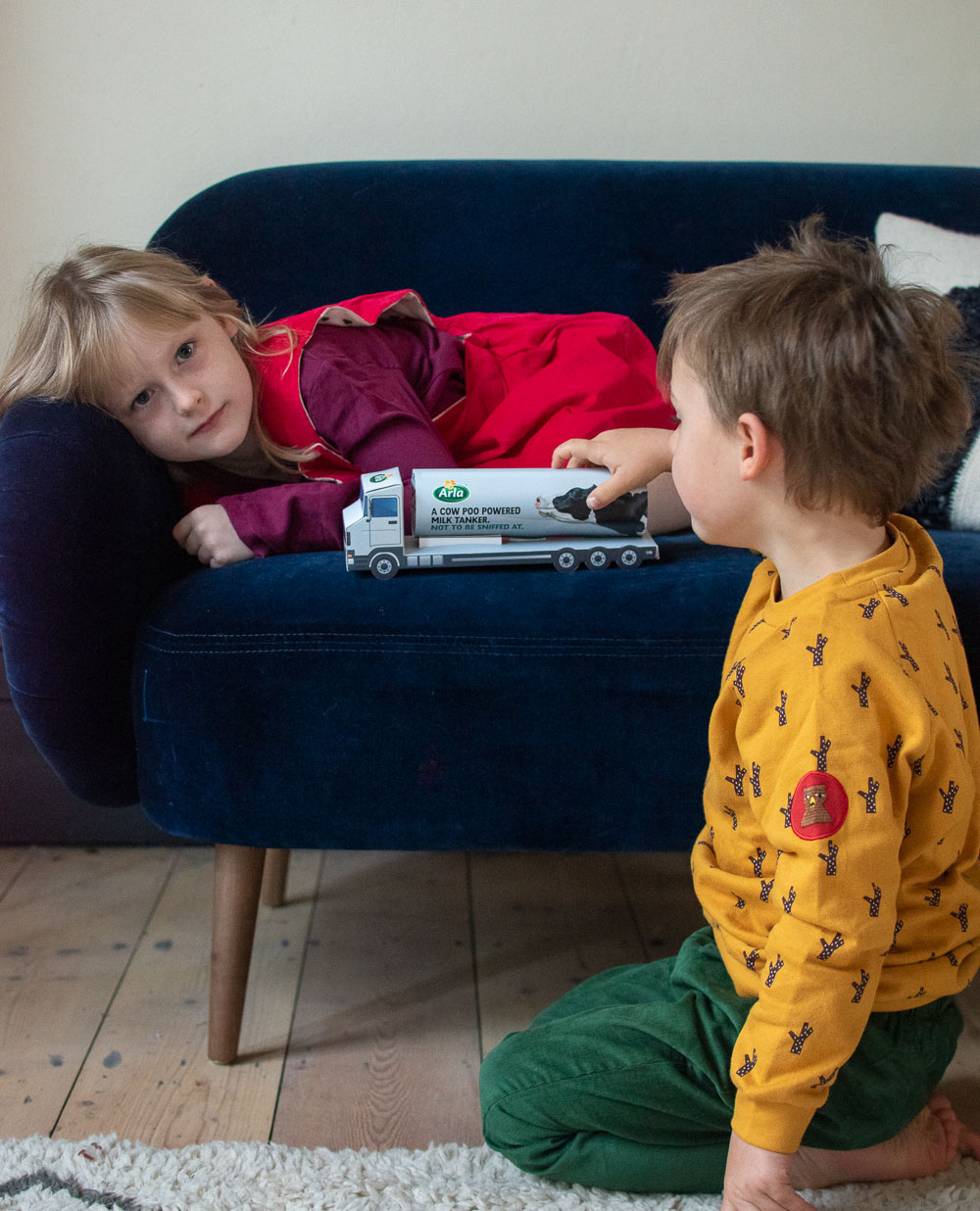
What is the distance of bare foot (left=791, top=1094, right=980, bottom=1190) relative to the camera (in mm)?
878

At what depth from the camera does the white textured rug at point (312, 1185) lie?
2.82 feet

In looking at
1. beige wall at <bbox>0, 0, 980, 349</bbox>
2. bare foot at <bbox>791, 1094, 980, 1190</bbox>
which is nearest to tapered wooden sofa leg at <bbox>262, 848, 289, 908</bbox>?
bare foot at <bbox>791, 1094, 980, 1190</bbox>

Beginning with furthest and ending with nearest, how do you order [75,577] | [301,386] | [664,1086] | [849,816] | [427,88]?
[427,88] → [301,386] → [75,577] → [664,1086] → [849,816]

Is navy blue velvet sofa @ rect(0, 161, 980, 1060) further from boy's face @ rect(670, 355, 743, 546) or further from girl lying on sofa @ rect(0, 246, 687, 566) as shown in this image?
boy's face @ rect(670, 355, 743, 546)

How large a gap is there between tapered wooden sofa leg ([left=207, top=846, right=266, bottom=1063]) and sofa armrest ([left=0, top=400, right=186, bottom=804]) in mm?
145

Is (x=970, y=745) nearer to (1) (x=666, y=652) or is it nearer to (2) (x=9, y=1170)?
(1) (x=666, y=652)

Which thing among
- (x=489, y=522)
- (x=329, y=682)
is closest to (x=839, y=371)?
(x=489, y=522)

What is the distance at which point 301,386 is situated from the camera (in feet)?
3.96

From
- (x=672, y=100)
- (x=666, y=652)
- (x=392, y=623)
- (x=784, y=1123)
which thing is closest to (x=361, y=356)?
(x=392, y=623)

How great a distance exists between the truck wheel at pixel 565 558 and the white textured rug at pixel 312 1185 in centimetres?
53

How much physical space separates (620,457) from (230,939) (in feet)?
2.01

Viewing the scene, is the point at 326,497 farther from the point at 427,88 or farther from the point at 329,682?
the point at 427,88

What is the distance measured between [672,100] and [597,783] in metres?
1.21

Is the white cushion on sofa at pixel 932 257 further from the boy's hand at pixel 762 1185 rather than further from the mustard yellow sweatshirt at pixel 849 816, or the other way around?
the boy's hand at pixel 762 1185
